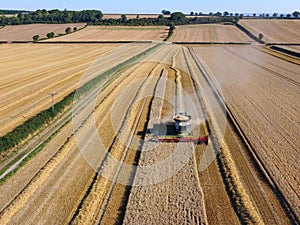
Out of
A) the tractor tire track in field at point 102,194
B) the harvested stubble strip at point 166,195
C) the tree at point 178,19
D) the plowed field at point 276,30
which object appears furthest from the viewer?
the tree at point 178,19

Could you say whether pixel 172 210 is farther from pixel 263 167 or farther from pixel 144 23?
pixel 144 23

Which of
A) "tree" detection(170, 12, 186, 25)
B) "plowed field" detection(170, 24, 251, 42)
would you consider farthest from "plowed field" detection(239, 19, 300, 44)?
"tree" detection(170, 12, 186, 25)

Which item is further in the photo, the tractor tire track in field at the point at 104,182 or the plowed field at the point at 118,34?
the plowed field at the point at 118,34

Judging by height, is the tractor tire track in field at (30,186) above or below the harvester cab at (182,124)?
below

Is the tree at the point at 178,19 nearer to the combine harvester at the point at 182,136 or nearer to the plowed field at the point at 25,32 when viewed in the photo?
the plowed field at the point at 25,32

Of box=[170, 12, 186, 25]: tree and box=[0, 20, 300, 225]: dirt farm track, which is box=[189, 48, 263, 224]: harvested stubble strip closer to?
box=[0, 20, 300, 225]: dirt farm track

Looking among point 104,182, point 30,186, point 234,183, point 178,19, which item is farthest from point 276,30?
point 30,186

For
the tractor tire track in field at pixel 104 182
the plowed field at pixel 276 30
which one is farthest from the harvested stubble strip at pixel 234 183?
the plowed field at pixel 276 30
